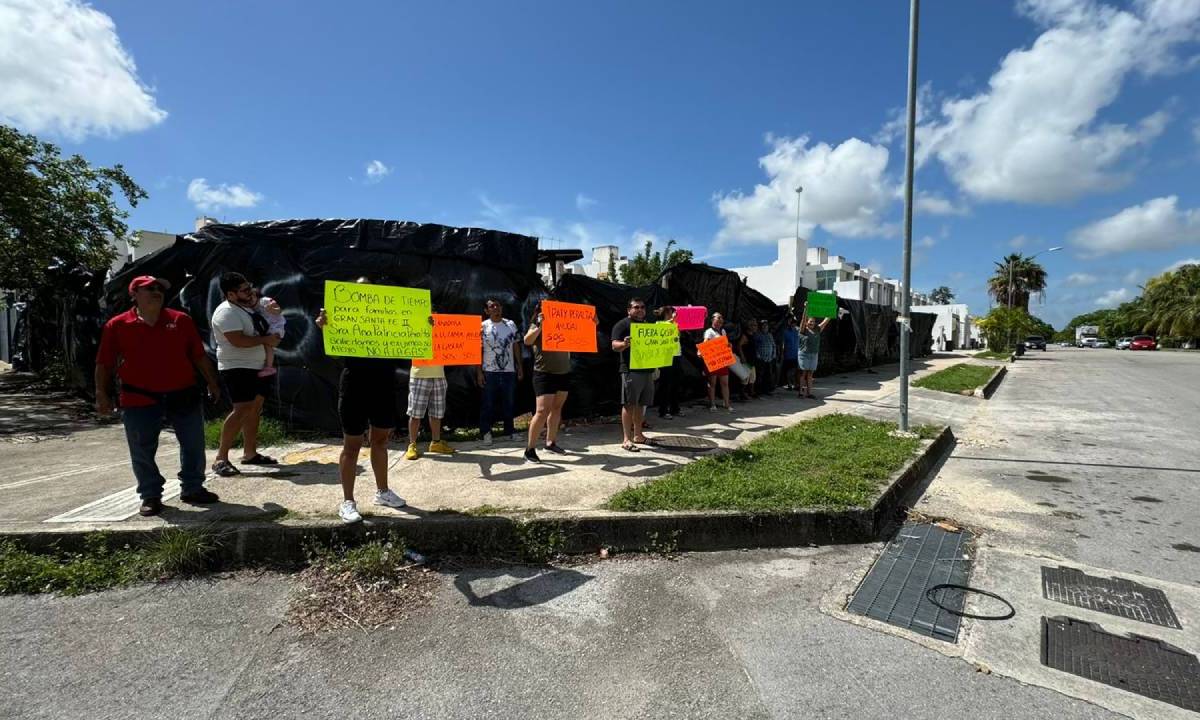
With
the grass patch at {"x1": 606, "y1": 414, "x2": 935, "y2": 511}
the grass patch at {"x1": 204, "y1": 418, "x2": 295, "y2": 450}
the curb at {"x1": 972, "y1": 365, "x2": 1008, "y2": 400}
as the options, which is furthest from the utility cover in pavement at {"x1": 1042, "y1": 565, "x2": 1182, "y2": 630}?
the curb at {"x1": 972, "y1": 365, "x2": 1008, "y2": 400}

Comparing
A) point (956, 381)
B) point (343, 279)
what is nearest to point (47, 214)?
point (343, 279)

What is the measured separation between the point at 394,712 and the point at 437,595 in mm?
998

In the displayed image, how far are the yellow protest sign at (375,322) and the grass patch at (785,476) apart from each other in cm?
202

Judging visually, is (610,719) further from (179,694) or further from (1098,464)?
(1098,464)

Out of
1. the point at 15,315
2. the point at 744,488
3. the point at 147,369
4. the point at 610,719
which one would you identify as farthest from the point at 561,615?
the point at 15,315

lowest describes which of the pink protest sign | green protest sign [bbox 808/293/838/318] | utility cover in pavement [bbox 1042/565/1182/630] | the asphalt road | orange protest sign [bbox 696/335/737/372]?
the asphalt road

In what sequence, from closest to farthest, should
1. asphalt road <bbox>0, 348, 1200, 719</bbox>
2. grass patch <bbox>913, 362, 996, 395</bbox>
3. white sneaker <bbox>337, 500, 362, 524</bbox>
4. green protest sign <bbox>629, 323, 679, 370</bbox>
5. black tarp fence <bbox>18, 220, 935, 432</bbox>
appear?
asphalt road <bbox>0, 348, 1200, 719</bbox> → white sneaker <bbox>337, 500, 362, 524</bbox> → green protest sign <bbox>629, 323, 679, 370</bbox> → black tarp fence <bbox>18, 220, 935, 432</bbox> → grass patch <bbox>913, 362, 996, 395</bbox>

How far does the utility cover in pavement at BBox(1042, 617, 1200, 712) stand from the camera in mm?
2436

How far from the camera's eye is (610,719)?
7.45 ft

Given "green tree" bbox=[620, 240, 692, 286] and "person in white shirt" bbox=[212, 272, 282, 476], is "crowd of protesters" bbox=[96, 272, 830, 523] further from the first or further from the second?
"green tree" bbox=[620, 240, 692, 286]

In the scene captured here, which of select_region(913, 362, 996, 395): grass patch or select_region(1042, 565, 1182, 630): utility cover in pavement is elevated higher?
select_region(913, 362, 996, 395): grass patch

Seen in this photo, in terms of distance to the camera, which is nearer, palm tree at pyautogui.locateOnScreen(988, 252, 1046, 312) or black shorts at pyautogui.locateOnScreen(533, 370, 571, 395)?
black shorts at pyautogui.locateOnScreen(533, 370, 571, 395)

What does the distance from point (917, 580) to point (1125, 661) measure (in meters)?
1.01

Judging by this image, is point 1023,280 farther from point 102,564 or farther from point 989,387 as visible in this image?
point 102,564
